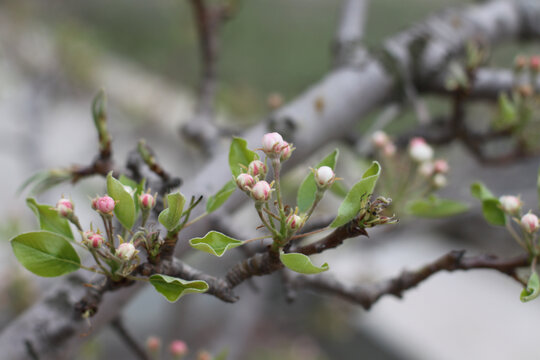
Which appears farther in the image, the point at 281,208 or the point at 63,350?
the point at 63,350

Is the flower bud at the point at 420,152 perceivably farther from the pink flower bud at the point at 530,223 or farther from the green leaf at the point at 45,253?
the green leaf at the point at 45,253

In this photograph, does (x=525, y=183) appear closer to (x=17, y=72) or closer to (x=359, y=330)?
(x=359, y=330)

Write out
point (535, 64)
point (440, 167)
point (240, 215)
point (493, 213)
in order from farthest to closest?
point (240, 215) → point (535, 64) → point (440, 167) → point (493, 213)

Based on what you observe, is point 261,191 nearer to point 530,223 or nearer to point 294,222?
point 294,222

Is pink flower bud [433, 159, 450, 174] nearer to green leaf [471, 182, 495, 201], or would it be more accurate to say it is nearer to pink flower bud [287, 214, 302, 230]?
green leaf [471, 182, 495, 201]

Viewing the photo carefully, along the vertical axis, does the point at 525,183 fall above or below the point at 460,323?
above

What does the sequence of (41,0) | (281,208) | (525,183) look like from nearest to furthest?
1. (281,208)
2. (525,183)
3. (41,0)

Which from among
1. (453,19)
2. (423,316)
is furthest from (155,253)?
(423,316)

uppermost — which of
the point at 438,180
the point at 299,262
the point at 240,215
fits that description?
the point at 299,262

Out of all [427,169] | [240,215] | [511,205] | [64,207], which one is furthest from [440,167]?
[240,215]
